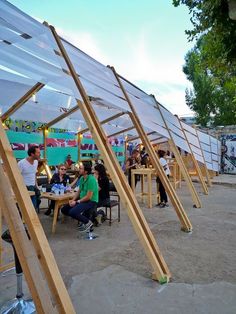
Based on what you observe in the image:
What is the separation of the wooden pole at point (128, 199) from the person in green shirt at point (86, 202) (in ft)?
4.86

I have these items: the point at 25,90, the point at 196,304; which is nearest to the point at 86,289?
the point at 196,304

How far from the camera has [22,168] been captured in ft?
19.9

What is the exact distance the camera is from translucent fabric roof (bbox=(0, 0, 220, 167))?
4543 millimetres

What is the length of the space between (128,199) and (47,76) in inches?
93.6

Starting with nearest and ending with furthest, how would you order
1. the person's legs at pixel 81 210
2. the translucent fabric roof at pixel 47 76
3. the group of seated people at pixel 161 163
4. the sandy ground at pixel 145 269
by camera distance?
the sandy ground at pixel 145 269 → the translucent fabric roof at pixel 47 76 → the person's legs at pixel 81 210 → the group of seated people at pixel 161 163

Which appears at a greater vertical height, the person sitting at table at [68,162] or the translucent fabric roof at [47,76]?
the translucent fabric roof at [47,76]

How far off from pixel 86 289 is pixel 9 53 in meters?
3.49

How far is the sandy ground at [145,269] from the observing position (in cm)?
340

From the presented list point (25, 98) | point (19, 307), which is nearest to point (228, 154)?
point (25, 98)

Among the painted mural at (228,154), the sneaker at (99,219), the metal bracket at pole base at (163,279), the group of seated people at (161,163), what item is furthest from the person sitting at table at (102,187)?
the painted mural at (228,154)

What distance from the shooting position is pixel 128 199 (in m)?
4.42

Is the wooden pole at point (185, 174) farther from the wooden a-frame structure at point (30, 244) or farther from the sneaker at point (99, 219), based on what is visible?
the wooden a-frame structure at point (30, 244)

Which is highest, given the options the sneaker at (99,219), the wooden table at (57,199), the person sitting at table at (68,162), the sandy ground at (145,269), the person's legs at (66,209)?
the person sitting at table at (68,162)

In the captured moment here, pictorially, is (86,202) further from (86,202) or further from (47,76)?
(47,76)
